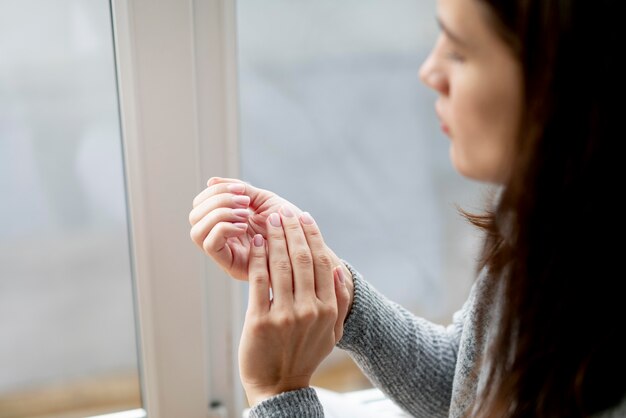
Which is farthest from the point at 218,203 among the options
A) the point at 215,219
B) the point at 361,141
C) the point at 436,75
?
the point at 361,141

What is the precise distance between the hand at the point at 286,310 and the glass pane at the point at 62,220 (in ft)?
0.93

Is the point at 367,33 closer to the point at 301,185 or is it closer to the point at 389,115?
the point at 389,115

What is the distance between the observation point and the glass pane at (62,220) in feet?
2.65

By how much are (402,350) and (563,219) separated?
12.4 inches

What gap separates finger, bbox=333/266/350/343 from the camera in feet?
2.42

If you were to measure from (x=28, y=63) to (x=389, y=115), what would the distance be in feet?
1.65

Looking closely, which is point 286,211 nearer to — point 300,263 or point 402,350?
point 300,263

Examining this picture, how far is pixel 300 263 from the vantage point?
69 cm

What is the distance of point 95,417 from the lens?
97cm

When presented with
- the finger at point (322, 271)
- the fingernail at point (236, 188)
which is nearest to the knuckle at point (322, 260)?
the finger at point (322, 271)

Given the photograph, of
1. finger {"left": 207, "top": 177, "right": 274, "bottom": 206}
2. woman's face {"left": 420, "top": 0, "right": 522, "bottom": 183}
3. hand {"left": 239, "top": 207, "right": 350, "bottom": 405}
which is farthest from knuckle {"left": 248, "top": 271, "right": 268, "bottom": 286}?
woman's face {"left": 420, "top": 0, "right": 522, "bottom": 183}

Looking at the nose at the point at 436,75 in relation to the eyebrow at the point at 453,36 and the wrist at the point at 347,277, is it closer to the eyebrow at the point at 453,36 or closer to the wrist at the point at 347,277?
the eyebrow at the point at 453,36

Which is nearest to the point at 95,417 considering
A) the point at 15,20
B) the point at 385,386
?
the point at 385,386

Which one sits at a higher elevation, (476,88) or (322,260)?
(476,88)
